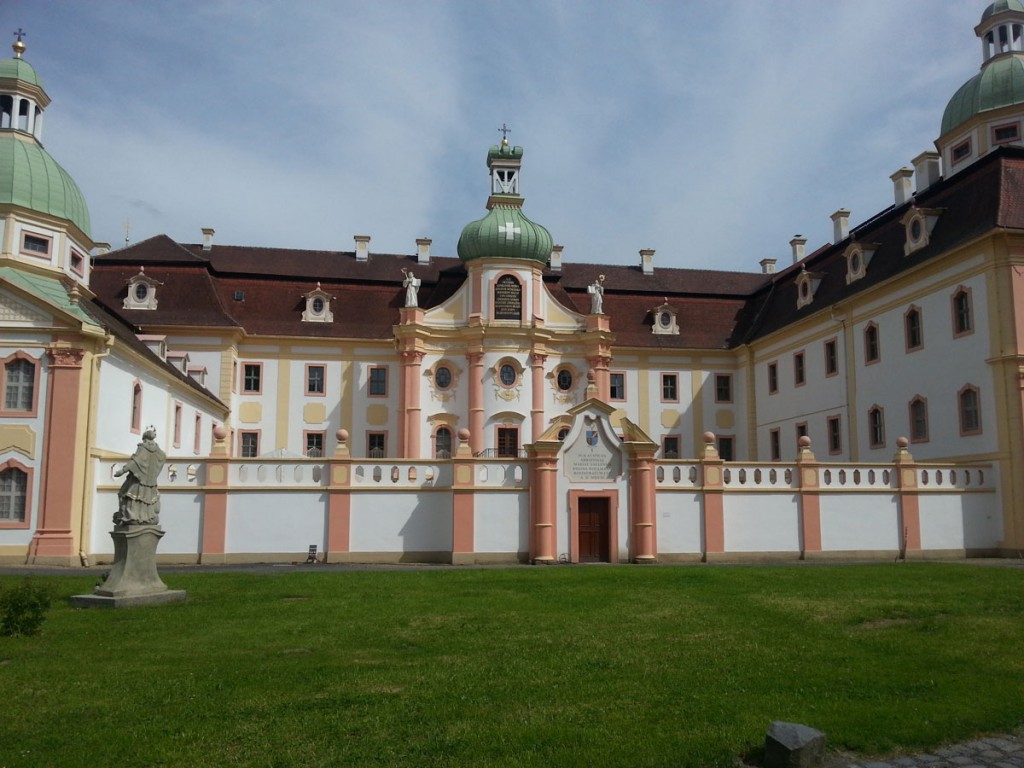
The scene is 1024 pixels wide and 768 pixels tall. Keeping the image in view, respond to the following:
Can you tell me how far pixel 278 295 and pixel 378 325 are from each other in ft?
17.5

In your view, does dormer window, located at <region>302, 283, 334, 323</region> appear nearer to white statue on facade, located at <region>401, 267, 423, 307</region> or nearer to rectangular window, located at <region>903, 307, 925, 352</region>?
white statue on facade, located at <region>401, 267, 423, 307</region>

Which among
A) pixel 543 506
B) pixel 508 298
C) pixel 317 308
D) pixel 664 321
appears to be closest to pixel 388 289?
pixel 317 308

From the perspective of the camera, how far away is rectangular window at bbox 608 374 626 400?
47438 millimetres

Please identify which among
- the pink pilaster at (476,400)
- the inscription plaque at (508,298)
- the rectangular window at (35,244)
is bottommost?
the pink pilaster at (476,400)

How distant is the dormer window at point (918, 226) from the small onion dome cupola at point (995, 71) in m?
13.5

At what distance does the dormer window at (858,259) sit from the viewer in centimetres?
3725

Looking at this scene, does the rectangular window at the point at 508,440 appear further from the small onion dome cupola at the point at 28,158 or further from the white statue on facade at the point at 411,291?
the small onion dome cupola at the point at 28,158

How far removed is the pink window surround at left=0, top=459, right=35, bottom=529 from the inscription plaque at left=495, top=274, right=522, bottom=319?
2182 centimetres

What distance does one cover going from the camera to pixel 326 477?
25.8 meters

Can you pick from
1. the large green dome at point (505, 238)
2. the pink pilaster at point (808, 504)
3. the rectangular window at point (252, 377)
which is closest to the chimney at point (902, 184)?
the large green dome at point (505, 238)

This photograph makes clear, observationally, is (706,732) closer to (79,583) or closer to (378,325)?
(79,583)

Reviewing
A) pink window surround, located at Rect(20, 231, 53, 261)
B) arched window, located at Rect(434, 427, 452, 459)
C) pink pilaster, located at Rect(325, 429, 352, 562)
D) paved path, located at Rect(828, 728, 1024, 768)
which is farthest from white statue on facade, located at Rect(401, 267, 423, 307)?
paved path, located at Rect(828, 728, 1024, 768)

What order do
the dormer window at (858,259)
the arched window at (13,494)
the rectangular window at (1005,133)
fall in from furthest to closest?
the rectangular window at (1005,133) → the dormer window at (858,259) → the arched window at (13,494)

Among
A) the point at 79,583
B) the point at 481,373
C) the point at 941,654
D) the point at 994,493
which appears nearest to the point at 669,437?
the point at 481,373
